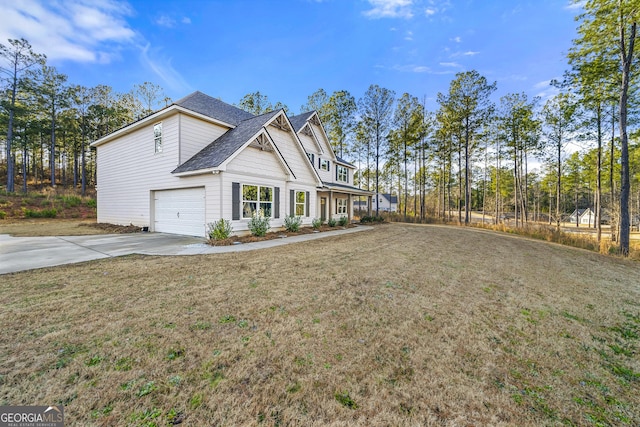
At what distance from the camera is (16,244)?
7875 mm

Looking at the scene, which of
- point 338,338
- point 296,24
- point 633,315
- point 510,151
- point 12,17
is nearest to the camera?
point 338,338

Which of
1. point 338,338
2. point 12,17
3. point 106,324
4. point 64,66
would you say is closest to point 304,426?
point 338,338


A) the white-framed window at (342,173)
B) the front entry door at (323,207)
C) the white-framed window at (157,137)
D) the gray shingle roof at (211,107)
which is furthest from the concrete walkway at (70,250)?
the white-framed window at (342,173)

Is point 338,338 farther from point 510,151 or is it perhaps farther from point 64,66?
point 64,66

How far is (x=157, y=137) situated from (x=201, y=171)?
14.8ft

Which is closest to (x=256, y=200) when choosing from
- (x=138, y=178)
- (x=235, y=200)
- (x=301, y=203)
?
(x=235, y=200)

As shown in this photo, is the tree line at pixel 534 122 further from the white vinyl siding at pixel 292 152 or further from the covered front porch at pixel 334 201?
the white vinyl siding at pixel 292 152

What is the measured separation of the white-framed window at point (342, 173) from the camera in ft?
70.6

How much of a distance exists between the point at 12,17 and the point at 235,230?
42.0ft

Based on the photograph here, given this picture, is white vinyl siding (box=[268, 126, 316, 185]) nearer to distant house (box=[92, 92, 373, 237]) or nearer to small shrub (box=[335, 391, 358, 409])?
distant house (box=[92, 92, 373, 237])

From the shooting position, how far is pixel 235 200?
32.9 ft

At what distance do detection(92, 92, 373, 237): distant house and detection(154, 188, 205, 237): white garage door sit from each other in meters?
0.04

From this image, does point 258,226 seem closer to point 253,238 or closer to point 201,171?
point 253,238

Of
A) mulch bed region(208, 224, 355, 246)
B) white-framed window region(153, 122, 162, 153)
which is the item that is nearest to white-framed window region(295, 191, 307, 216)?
mulch bed region(208, 224, 355, 246)
